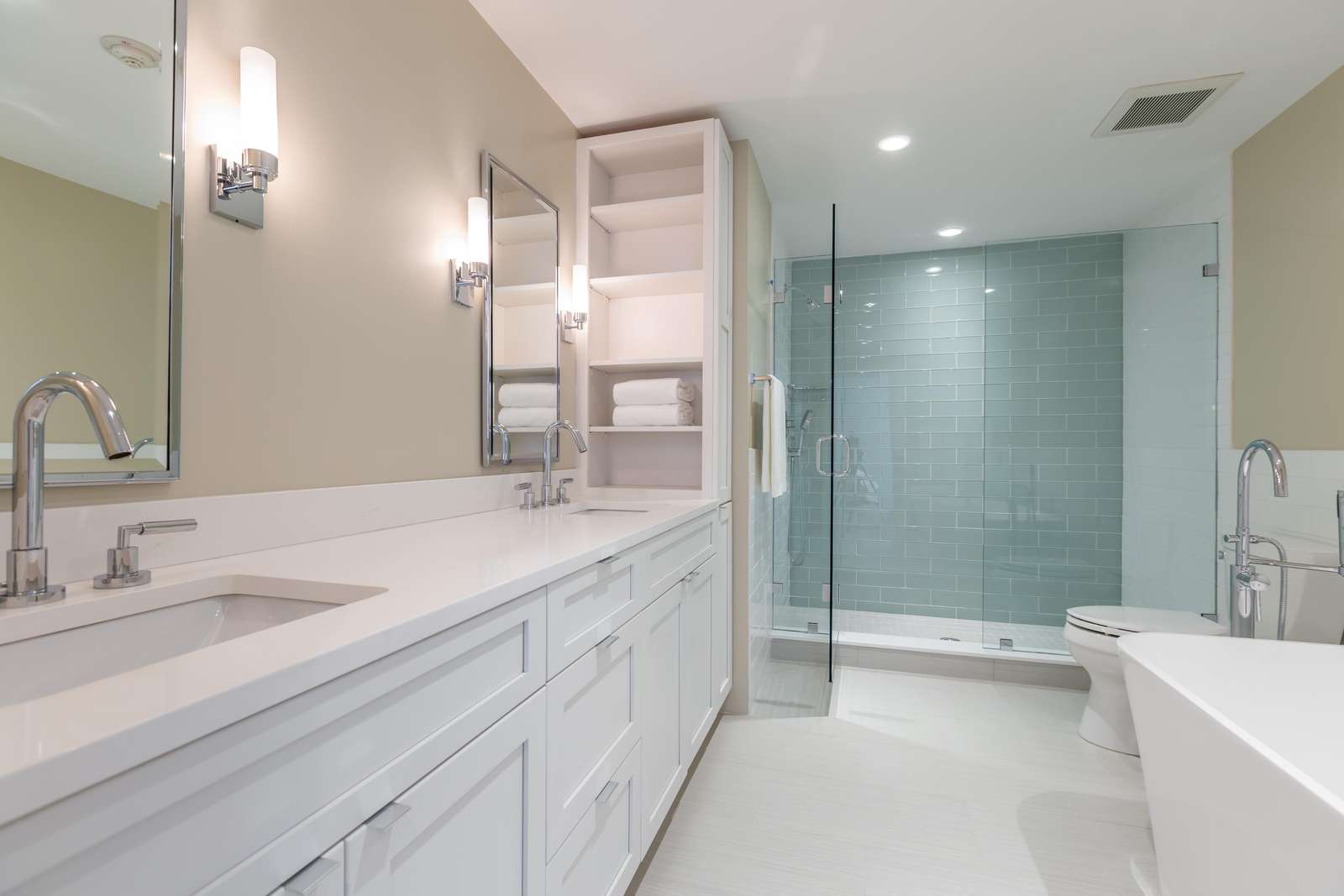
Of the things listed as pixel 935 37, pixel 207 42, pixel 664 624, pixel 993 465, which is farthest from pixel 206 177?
pixel 993 465

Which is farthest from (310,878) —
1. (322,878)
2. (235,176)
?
(235,176)

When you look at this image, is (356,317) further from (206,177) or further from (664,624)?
(664,624)

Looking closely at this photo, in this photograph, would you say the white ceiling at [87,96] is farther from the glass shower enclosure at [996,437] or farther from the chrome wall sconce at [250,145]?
the glass shower enclosure at [996,437]

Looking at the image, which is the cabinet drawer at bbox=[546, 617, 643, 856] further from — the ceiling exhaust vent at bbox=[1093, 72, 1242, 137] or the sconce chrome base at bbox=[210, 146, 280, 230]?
the ceiling exhaust vent at bbox=[1093, 72, 1242, 137]

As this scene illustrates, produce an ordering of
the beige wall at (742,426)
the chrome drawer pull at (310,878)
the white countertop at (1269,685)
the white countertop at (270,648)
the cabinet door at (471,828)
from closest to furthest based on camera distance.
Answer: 1. the white countertop at (270,648)
2. the chrome drawer pull at (310,878)
3. the cabinet door at (471,828)
4. the white countertop at (1269,685)
5. the beige wall at (742,426)

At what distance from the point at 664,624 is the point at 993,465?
106 inches

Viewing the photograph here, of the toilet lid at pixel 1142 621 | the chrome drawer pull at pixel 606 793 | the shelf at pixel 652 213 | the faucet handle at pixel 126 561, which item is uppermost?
the shelf at pixel 652 213

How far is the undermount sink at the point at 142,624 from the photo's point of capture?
754 mm

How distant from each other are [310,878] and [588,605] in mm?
670

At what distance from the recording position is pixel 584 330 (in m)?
2.54

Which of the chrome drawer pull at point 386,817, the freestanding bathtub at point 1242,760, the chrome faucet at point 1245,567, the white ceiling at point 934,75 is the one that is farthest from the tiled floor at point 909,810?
the white ceiling at point 934,75

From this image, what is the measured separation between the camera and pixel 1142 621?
262 centimetres

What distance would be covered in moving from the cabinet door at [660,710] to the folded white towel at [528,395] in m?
0.80

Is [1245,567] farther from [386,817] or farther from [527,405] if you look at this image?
[386,817]
